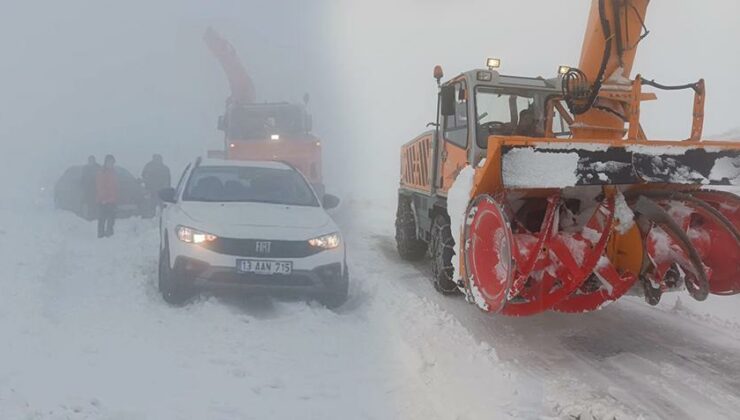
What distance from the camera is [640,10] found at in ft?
17.5

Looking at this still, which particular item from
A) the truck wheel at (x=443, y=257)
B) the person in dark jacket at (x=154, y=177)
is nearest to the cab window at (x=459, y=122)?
the truck wheel at (x=443, y=257)

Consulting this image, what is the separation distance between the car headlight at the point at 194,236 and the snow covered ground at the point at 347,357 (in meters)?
0.59

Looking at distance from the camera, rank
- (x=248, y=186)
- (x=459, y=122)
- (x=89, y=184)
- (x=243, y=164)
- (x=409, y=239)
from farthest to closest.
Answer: (x=89, y=184) < (x=409, y=239) < (x=243, y=164) < (x=248, y=186) < (x=459, y=122)

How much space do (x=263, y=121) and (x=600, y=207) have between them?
38.9 ft

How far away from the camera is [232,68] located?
19359 mm

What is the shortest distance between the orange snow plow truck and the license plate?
9.02 meters

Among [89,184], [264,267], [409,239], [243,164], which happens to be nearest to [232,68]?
[89,184]

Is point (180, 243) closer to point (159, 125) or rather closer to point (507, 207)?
point (507, 207)

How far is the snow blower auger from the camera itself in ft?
14.9

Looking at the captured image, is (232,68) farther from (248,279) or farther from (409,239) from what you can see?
(248,279)

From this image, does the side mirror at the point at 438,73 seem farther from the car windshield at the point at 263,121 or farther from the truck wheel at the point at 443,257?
the car windshield at the point at 263,121

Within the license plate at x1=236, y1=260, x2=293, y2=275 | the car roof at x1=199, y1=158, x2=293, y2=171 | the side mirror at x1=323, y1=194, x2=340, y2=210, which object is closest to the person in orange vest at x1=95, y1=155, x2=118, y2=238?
the car roof at x1=199, y1=158, x2=293, y2=171

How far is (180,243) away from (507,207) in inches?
117

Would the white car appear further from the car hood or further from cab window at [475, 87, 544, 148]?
cab window at [475, 87, 544, 148]
